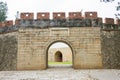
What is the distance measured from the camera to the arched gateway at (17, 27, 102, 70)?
13.0 meters

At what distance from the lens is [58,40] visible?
13172 mm

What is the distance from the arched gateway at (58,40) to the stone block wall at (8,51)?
359 millimetres

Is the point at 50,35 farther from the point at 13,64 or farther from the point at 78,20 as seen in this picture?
the point at 13,64

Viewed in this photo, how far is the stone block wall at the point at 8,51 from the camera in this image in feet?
43.5

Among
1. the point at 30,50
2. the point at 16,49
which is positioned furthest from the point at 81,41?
the point at 16,49

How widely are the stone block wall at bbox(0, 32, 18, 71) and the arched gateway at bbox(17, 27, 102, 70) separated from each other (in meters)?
0.36

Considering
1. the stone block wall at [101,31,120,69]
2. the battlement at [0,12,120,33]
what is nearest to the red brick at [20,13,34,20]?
the battlement at [0,12,120,33]

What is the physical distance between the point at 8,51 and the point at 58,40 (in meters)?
3.10

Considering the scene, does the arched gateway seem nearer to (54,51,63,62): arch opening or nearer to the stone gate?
the stone gate

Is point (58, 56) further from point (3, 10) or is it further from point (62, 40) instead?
point (62, 40)

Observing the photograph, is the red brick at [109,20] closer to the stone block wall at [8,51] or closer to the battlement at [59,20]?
the battlement at [59,20]

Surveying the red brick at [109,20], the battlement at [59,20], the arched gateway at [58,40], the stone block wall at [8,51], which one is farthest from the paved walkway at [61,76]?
the red brick at [109,20]

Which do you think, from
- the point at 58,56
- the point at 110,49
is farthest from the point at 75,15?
the point at 58,56

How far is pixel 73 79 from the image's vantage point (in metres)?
8.24
